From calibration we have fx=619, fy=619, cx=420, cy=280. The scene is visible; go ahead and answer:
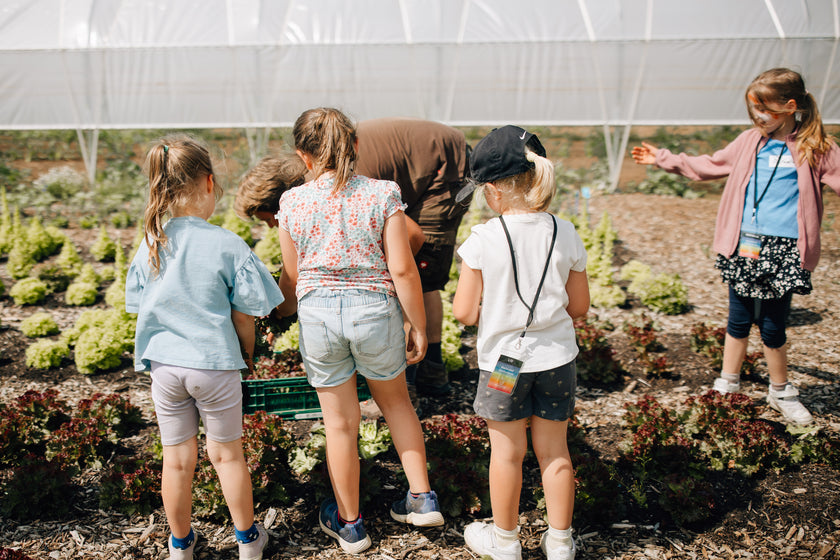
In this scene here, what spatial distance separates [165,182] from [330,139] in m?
0.63

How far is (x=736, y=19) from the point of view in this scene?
884 centimetres

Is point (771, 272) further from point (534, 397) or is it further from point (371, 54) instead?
point (371, 54)

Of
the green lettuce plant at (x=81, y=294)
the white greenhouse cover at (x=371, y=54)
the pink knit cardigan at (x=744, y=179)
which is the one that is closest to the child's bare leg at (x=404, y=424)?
the pink knit cardigan at (x=744, y=179)

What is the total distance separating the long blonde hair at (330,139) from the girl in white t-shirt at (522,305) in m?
0.47

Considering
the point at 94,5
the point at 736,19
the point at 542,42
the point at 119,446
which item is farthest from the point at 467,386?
the point at 94,5

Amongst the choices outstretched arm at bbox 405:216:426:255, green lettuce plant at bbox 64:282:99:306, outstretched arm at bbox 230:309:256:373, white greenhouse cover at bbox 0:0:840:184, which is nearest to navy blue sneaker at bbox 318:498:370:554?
outstretched arm at bbox 230:309:256:373

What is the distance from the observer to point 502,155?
2211 millimetres

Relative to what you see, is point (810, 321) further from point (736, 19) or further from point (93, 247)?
point (93, 247)

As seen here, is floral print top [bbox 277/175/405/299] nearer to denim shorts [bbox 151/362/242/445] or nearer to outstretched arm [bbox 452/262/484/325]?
outstretched arm [bbox 452/262/484/325]

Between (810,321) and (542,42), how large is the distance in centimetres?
561

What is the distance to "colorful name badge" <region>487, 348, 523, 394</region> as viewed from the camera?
229 cm

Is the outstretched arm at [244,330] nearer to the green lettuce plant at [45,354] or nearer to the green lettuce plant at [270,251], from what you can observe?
the green lettuce plant at [45,354]

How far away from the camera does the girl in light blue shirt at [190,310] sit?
2283mm

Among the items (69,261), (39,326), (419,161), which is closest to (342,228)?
(419,161)
